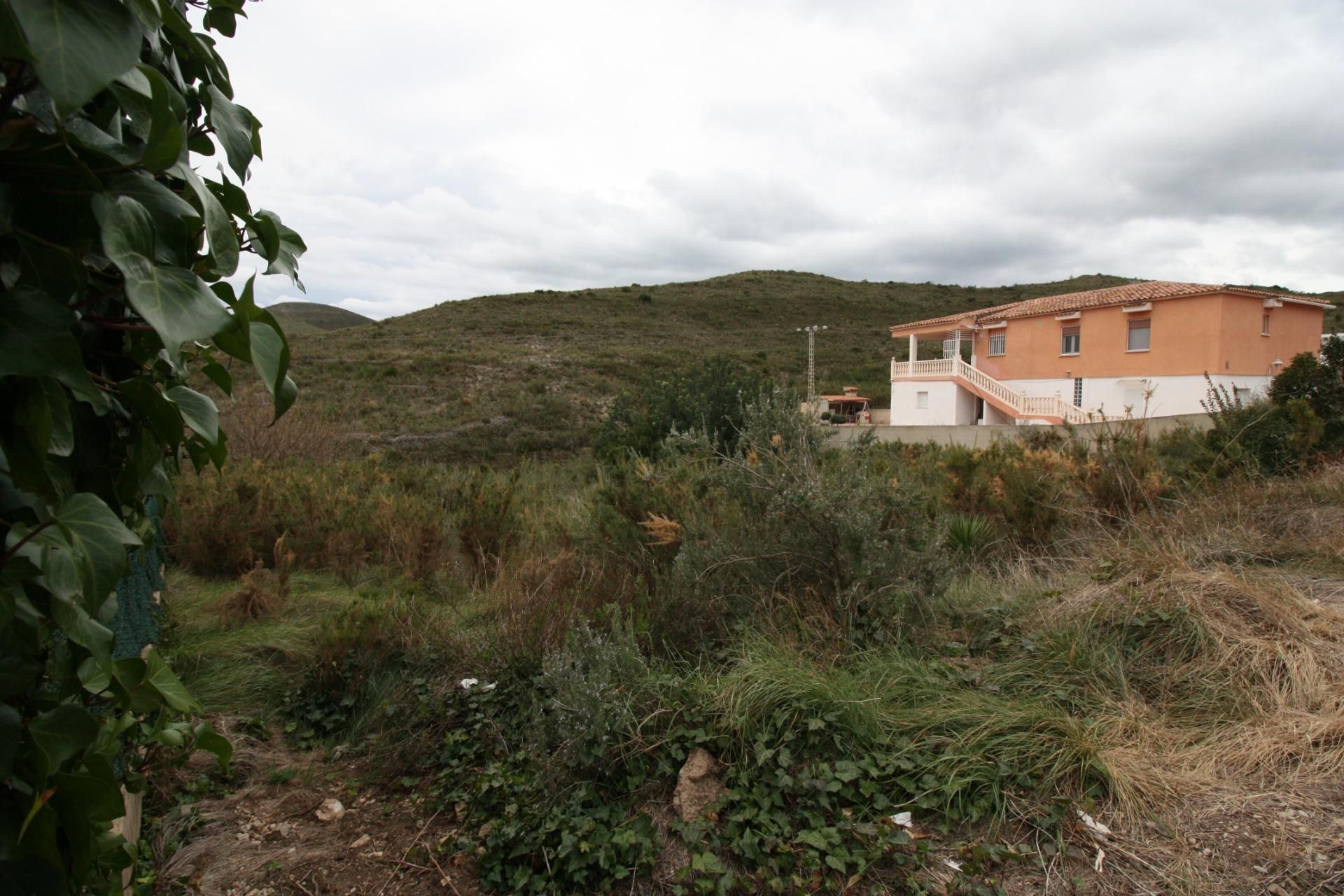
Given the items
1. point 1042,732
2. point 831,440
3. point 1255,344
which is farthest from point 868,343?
point 1042,732

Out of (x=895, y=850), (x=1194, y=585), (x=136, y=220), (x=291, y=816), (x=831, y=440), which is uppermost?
(x=136, y=220)

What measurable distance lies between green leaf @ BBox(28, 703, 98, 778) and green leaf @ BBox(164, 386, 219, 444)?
335 millimetres

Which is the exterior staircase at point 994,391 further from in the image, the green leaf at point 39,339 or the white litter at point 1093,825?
the green leaf at point 39,339

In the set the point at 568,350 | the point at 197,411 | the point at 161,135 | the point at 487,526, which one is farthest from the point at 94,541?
the point at 568,350

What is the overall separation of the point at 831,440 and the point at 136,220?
5135 mm

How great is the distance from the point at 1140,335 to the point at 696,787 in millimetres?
26461

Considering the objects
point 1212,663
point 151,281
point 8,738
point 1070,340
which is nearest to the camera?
point 151,281

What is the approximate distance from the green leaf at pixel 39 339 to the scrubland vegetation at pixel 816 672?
2.16 m

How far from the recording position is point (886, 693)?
9.93 ft

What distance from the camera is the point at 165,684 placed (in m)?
1.01

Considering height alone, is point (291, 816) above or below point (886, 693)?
below

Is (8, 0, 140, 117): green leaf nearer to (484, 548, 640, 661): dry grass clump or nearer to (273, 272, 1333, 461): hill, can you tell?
(484, 548, 640, 661): dry grass clump

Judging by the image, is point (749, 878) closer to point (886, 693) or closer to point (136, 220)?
point (886, 693)

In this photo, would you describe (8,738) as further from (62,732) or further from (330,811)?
(330,811)
